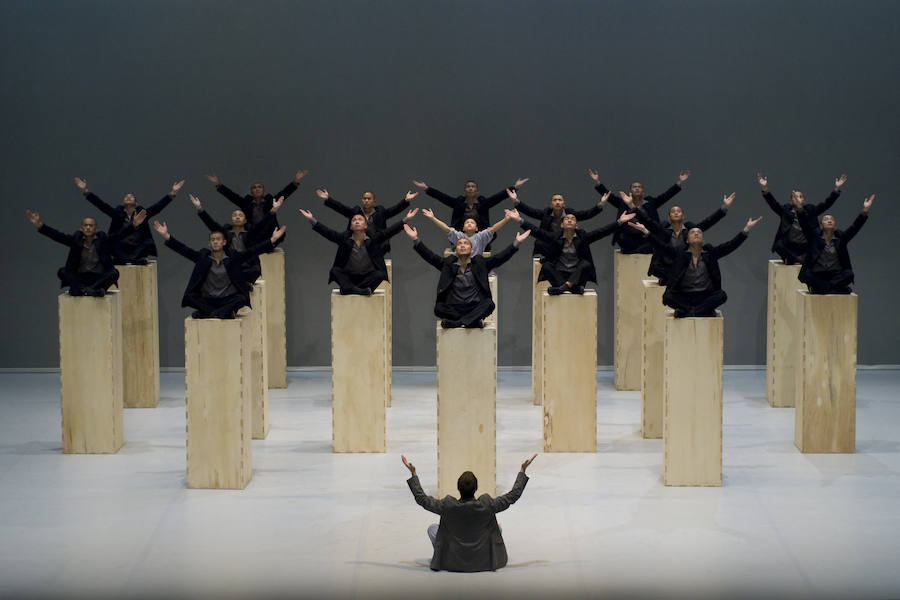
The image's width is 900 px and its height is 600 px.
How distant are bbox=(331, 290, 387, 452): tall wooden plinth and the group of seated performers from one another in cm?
17

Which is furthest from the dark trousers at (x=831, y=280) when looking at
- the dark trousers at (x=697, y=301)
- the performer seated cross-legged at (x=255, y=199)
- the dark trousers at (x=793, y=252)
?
the performer seated cross-legged at (x=255, y=199)

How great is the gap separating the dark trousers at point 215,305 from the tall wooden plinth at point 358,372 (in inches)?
35.4

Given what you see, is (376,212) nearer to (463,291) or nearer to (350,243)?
(350,243)

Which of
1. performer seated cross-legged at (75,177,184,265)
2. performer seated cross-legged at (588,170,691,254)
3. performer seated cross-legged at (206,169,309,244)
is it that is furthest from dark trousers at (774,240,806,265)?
performer seated cross-legged at (75,177,184,265)

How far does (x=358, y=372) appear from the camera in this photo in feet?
31.5

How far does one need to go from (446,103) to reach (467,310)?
4.19 metres

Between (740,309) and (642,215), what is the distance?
223 cm

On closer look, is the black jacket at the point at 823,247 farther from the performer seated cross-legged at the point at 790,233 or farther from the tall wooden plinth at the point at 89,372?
the tall wooden plinth at the point at 89,372

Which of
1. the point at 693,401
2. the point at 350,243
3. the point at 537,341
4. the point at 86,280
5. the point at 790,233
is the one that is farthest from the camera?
the point at 537,341

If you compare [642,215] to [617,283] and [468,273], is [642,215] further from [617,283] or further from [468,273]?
[468,273]

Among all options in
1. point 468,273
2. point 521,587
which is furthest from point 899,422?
point 521,587

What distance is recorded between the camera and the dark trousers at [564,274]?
9.77m

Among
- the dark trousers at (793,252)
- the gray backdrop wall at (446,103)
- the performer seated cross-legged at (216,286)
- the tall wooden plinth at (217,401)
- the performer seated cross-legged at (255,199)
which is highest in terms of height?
the gray backdrop wall at (446,103)

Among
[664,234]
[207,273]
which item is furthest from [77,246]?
[664,234]
